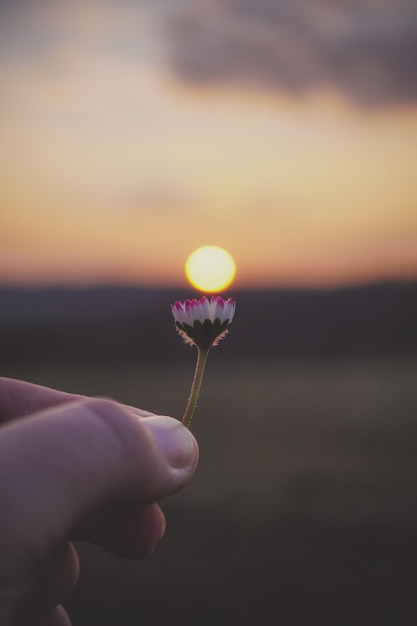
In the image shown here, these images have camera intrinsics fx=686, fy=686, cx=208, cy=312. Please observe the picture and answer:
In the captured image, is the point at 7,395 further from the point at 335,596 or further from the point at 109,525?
the point at 335,596

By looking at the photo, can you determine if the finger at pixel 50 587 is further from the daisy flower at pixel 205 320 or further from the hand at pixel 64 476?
the daisy flower at pixel 205 320

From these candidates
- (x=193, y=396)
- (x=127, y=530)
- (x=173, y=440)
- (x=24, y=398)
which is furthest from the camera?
(x=24, y=398)

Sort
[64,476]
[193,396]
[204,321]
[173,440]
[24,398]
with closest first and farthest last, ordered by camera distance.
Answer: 1. [64,476]
2. [173,440]
3. [193,396]
4. [204,321]
5. [24,398]

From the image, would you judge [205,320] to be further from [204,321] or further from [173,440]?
[173,440]

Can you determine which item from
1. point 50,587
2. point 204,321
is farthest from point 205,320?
point 50,587

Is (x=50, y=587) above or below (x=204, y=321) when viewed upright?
below

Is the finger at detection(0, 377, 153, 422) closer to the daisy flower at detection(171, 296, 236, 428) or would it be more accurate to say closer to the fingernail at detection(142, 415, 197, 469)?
the daisy flower at detection(171, 296, 236, 428)

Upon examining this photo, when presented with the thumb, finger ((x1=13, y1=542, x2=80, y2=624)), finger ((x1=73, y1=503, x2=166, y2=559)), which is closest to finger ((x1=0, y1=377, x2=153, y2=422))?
finger ((x1=73, y1=503, x2=166, y2=559))

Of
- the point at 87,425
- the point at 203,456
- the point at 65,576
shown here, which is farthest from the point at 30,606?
the point at 203,456
